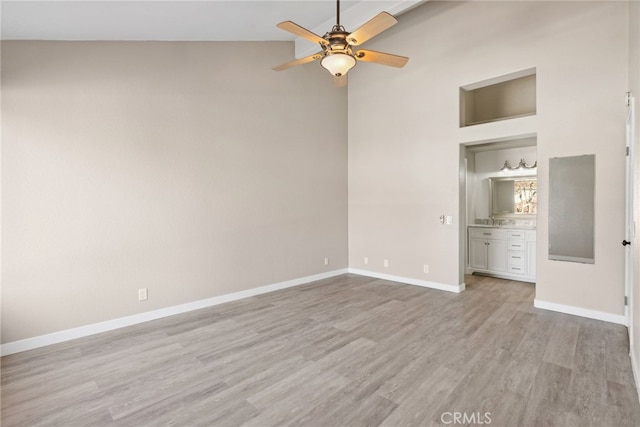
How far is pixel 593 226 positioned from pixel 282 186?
4037 mm

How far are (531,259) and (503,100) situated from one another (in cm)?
296

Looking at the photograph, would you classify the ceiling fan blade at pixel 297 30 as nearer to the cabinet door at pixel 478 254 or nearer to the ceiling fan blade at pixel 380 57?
the ceiling fan blade at pixel 380 57

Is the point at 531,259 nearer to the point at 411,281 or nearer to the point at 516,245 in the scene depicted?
the point at 516,245

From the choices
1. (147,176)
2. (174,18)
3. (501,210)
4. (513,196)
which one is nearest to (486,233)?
(501,210)

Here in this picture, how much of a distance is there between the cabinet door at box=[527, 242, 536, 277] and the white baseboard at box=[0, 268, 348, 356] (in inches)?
155

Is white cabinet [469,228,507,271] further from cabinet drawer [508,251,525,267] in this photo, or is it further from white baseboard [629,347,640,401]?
white baseboard [629,347,640,401]

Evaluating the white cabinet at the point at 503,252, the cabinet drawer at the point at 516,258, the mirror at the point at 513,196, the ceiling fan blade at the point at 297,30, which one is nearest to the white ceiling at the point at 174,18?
the ceiling fan blade at the point at 297,30

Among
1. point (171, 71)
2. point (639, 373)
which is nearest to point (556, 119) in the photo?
point (639, 373)

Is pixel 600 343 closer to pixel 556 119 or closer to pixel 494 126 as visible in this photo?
pixel 556 119

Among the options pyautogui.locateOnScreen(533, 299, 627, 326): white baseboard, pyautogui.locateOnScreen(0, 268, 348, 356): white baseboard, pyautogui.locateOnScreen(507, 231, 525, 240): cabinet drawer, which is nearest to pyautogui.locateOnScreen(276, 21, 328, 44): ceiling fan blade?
pyautogui.locateOnScreen(0, 268, 348, 356): white baseboard

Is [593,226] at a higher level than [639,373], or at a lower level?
higher

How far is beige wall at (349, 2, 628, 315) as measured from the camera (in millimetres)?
3480

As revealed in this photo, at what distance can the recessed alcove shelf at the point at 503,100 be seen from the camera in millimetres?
5555

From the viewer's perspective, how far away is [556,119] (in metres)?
3.79
